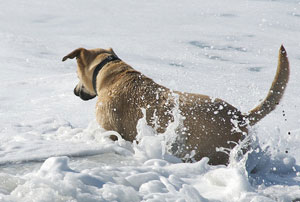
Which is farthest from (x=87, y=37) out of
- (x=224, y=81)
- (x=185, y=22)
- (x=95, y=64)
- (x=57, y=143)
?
(x=57, y=143)

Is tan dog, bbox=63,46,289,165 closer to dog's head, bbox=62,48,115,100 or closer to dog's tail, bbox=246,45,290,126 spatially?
dog's tail, bbox=246,45,290,126

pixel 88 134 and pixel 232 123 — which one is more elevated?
pixel 232 123

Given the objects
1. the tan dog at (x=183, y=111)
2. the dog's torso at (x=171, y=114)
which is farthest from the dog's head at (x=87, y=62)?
the dog's torso at (x=171, y=114)

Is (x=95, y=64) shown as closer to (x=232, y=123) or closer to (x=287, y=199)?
(x=232, y=123)

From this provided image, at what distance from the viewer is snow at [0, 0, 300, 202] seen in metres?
3.23

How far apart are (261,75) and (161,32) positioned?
11.8ft

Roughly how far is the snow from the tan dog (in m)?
0.13

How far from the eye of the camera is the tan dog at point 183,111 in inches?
159

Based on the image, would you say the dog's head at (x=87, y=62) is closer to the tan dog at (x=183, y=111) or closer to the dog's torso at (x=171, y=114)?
the tan dog at (x=183, y=111)

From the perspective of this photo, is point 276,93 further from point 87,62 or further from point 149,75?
point 149,75

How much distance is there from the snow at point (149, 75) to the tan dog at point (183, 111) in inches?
5.0

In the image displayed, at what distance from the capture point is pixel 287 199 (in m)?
3.33

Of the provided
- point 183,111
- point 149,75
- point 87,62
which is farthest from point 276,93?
point 149,75

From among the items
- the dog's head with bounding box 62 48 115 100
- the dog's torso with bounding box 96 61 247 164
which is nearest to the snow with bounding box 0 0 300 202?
the dog's torso with bounding box 96 61 247 164
